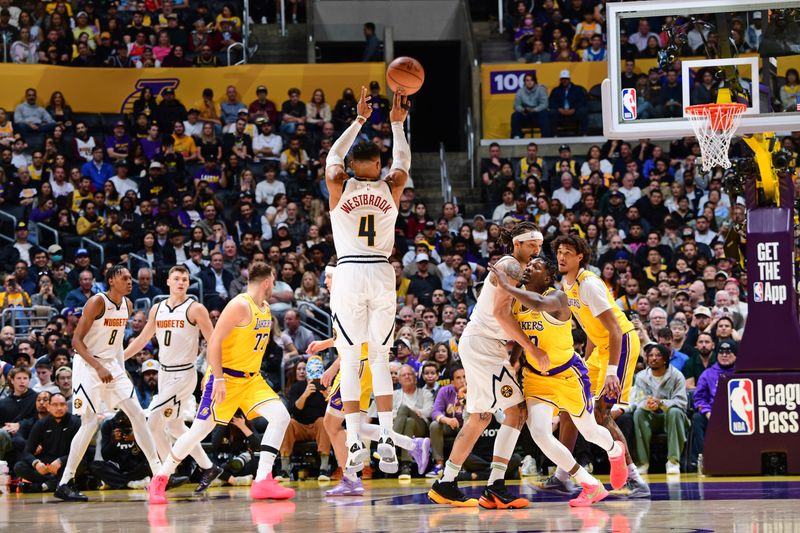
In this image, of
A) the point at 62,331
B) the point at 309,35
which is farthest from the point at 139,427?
the point at 309,35

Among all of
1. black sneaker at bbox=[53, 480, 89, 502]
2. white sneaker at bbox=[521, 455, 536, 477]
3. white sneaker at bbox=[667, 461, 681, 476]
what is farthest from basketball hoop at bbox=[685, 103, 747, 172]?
black sneaker at bbox=[53, 480, 89, 502]

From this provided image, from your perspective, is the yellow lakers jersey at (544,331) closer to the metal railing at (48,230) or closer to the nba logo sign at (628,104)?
the nba logo sign at (628,104)

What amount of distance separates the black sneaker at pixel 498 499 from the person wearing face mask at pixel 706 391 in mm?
4522

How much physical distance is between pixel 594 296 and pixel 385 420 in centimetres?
195

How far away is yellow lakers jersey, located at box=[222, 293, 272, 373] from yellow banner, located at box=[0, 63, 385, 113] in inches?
514

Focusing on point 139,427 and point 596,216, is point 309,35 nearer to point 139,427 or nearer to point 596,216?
point 596,216

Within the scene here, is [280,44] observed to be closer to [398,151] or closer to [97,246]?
[97,246]

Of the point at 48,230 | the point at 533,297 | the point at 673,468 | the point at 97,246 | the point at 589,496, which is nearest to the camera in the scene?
the point at 533,297

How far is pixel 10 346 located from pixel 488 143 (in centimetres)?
988

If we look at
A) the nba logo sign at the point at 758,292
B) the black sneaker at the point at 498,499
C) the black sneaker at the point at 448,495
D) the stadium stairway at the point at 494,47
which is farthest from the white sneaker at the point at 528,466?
the stadium stairway at the point at 494,47

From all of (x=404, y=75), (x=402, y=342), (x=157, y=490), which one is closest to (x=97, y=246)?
(x=402, y=342)

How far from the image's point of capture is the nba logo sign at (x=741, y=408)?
11453 mm

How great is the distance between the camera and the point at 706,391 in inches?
513

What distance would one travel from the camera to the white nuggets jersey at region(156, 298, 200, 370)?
37.2 feet
